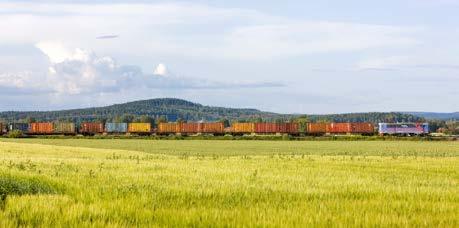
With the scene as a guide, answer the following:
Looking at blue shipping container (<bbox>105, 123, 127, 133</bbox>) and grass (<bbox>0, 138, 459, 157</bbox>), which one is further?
blue shipping container (<bbox>105, 123, 127, 133</bbox>)

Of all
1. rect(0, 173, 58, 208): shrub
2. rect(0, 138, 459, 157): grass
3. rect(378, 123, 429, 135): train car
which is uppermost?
rect(378, 123, 429, 135): train car

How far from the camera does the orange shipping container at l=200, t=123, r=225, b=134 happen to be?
147250 mm

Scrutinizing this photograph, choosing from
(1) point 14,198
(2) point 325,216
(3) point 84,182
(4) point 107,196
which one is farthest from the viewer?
(3) point 84,182

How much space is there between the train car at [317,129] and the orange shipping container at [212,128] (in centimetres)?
1950

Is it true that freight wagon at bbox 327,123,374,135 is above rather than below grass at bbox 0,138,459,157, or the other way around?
above

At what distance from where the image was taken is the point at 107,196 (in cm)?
1577

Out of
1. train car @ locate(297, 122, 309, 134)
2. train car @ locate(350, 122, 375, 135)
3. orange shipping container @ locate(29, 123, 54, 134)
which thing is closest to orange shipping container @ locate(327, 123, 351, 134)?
train car @ locate(350, 122, 375, 135)

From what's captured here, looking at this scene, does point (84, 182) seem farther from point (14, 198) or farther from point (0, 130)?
point (0, 130)

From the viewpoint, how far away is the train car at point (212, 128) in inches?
5797

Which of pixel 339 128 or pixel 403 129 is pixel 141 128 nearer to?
pixel 339 128

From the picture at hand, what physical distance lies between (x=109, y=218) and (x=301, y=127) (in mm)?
138695

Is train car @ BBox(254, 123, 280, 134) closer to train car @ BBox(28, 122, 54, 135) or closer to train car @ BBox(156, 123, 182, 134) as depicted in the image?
train car @ BBox(156, 123, 182, 134)

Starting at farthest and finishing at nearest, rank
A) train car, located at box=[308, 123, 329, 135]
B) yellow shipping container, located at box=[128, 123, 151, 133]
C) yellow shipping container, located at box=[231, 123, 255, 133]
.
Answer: yellow shipping container, located at box=[128, 123, 151, 133], yellow shipping container, located at box=[231, 123, 255, 133], train car, located at box=[308, 123, 329, 135]

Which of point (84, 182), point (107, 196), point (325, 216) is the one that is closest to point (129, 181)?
point (84, 182)
